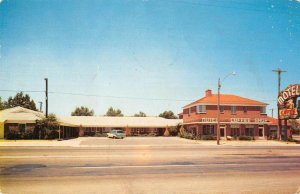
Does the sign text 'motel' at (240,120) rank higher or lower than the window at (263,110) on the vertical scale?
lower

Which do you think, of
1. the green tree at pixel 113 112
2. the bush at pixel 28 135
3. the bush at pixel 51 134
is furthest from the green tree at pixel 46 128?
→ the green tree at pixel 113 112

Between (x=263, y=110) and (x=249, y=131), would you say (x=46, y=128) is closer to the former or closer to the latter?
(x=249, y=131)

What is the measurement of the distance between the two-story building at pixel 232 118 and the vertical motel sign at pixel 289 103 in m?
5.07

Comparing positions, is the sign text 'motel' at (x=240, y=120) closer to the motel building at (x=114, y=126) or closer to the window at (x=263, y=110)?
the window at (x=263, y=110)

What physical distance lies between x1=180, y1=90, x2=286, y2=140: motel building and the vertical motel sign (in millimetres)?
5083

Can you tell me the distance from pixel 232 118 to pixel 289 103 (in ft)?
30.8

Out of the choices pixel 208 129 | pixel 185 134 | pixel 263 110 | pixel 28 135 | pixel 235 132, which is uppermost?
pixel 263 110

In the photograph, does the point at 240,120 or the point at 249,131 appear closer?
the point at 240,120

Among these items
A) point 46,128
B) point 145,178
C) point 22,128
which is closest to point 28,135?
point 22,128

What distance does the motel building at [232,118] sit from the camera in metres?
48.5

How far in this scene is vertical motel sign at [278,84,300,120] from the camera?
42.8 meters

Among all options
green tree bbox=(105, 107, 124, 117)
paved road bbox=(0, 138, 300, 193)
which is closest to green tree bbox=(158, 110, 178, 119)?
green tree bbox=(105, 107, 124, 117)

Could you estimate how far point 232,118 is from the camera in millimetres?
49156

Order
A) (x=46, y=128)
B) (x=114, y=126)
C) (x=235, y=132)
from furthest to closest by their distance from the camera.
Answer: (x=114, y=126) → (x=235, y=132) → (x=46, y=128)
